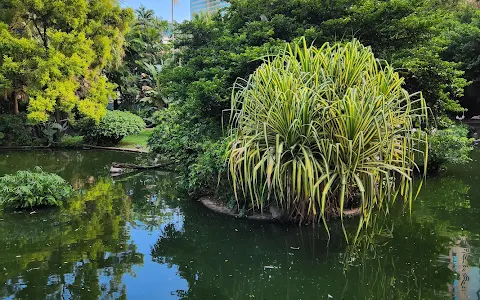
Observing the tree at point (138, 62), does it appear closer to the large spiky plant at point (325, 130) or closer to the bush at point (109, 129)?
the bush at point (109, 129)

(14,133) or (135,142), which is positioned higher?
(14,133)

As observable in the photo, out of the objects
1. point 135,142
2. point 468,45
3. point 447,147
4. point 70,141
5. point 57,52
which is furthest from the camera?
point 468,45

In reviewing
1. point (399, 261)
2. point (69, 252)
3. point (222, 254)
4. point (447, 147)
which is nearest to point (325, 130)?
point (399, 261)

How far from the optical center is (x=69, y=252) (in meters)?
3.91

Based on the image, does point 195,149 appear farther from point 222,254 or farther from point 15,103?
point 15,103

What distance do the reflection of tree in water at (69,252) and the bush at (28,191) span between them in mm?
167

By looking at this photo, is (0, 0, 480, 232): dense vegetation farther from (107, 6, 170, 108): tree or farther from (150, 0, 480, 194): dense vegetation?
(107, 6, 170, 108): tree

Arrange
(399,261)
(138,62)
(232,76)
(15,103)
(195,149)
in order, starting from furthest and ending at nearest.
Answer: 1. (138,62)
2. (15,103)
3. (232,76)
4. (195,149)
5. (399,261)

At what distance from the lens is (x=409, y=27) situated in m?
6.04

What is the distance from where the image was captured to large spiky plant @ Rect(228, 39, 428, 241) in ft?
12.4

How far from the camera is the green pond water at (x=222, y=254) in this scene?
→ 318 centimetres

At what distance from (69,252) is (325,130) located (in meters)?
2.78

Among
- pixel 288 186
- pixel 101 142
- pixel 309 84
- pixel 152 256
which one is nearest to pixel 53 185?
pixel 152 256

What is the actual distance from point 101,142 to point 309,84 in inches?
350
